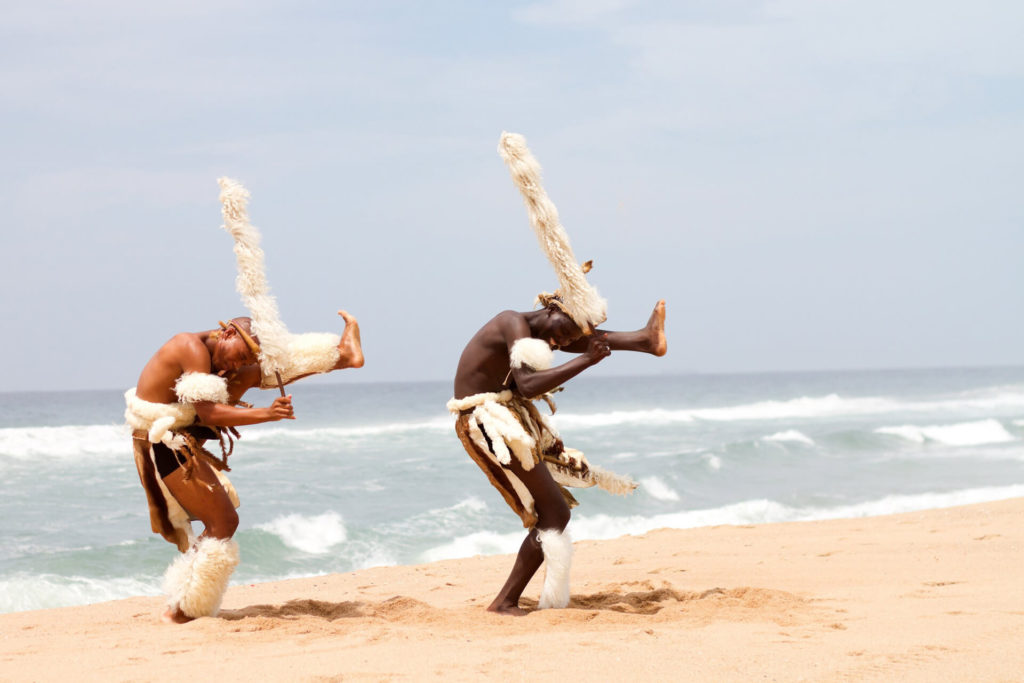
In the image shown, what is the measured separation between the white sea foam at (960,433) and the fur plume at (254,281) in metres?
20.1

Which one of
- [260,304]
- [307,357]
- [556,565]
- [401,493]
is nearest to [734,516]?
[401,493]

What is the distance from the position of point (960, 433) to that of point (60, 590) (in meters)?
21.2

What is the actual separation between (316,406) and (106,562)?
134 ft

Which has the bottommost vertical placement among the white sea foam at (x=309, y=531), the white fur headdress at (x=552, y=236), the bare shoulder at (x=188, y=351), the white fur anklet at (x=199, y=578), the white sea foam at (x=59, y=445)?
the white sea foam at (x=309, y=531)

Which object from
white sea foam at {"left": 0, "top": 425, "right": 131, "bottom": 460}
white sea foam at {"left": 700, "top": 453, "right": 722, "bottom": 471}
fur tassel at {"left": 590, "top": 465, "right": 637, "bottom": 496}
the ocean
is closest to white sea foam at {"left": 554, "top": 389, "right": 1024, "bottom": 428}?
the ocean

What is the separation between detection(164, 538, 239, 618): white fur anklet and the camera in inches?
211

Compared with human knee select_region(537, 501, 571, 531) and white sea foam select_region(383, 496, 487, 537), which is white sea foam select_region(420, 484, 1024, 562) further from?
human knee select_region(537, 501, 571, 531)

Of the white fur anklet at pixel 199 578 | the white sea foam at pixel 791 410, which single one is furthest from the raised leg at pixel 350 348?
the white sea foam at pixel 791 410

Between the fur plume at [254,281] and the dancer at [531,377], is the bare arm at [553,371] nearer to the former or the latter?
the dancer at [531,377]

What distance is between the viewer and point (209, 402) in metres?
5.17

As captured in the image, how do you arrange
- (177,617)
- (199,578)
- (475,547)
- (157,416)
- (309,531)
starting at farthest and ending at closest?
(309,531)
(475,547)
(177,617)
(199,578)
(157,416)

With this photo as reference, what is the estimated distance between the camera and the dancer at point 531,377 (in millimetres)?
5035

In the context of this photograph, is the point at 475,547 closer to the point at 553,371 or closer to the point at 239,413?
the point at 239,413

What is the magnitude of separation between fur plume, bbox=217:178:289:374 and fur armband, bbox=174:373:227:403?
28 centimetres
